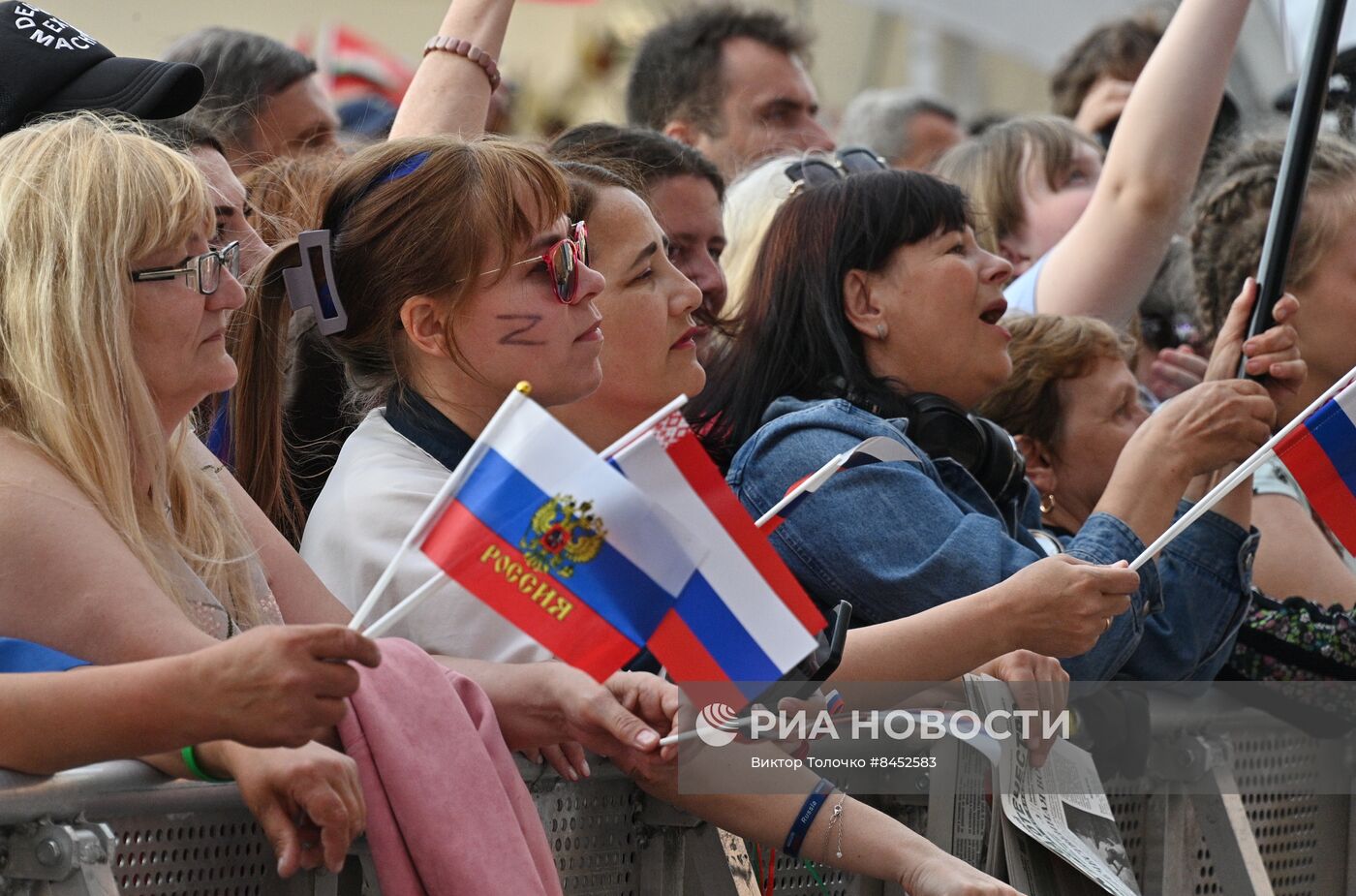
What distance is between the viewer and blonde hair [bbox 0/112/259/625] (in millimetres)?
2307

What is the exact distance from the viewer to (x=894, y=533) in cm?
307

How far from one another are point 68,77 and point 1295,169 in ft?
8.18

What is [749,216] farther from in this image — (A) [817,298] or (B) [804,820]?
(B) [804,820]

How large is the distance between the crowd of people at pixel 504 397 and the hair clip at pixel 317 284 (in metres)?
0.01

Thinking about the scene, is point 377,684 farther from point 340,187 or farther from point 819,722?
point 340,187

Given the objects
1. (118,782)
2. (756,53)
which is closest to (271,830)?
(118,782)

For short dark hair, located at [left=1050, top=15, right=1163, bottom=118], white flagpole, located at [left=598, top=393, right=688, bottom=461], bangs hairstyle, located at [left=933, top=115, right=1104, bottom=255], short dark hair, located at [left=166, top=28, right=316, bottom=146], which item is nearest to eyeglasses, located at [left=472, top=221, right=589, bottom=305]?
white flagpole, located at [left=598, top=393, right=688, bottom=461]

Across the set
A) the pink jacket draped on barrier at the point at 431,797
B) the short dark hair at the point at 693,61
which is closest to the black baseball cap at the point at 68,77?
the pink jacket draped on barrier at the point at 431,797

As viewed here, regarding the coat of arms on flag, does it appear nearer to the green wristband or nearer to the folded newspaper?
the green wristband

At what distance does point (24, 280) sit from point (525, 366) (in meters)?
0.89

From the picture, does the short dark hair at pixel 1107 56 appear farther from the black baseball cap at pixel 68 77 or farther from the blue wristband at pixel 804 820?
the blue wristband at pixel 804 820

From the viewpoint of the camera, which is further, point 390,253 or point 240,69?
point 240,69

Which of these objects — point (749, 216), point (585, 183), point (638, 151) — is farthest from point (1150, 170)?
point (585, 183)

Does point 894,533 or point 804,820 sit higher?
point 894,533
